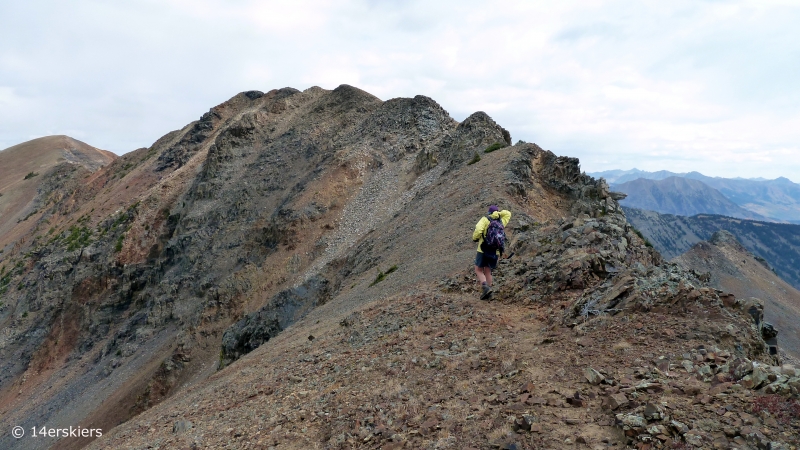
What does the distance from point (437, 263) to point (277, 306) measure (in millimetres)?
13298

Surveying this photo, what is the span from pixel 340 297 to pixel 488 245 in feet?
34.8

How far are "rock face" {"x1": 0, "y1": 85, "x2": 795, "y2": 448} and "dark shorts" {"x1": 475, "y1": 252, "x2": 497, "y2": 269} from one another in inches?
33.7

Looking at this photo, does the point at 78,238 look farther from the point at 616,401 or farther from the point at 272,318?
the point at 616,401

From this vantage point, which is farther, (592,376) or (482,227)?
(482,227)

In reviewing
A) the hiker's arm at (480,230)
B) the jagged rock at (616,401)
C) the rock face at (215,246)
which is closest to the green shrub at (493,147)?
the rock face at (215,246)

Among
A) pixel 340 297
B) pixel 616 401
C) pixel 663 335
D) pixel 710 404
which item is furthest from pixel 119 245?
pixel 710 404

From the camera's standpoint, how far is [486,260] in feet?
44.6

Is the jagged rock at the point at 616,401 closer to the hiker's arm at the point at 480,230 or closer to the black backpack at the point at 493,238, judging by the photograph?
the black backpack at the point at 493,238

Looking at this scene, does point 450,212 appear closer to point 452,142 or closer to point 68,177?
point 452,142

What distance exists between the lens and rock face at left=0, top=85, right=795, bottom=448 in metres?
8.27

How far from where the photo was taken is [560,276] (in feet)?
41.1

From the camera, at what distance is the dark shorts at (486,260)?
1352 centimetres

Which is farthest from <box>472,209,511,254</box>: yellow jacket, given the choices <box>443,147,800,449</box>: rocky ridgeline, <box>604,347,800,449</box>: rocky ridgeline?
<box>604,347,800,449</box>: rocky ridgeline


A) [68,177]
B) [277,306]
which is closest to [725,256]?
[277,306]
